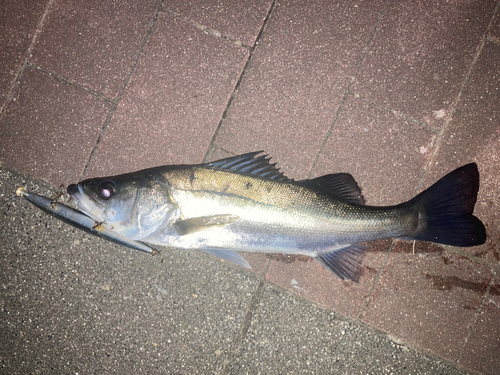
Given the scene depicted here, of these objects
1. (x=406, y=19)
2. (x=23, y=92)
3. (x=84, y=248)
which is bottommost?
(x=84, y=248)

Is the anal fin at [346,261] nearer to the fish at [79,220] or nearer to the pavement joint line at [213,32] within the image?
the fish at [79,220]

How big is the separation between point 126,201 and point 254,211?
3.89 ft

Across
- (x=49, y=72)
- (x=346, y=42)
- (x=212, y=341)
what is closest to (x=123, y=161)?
(x=49, y=72)

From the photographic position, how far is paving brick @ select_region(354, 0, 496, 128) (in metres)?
3.44

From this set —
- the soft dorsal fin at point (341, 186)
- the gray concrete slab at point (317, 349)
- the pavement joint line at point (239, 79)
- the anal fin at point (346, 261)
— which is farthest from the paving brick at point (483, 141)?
the pavement joint line at point (239, 79)

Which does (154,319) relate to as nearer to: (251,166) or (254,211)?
(254,211)

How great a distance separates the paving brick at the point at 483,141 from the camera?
3379mm

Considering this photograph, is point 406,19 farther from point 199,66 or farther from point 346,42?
point 199,66

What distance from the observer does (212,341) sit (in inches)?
133

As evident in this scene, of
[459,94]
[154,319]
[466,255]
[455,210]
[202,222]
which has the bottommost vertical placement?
[154,319]

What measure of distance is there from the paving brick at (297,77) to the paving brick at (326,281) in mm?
1194

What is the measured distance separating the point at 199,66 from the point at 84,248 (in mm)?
2478

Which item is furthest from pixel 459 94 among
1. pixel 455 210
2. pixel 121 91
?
pixel 121 91

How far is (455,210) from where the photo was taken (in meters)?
2.90
